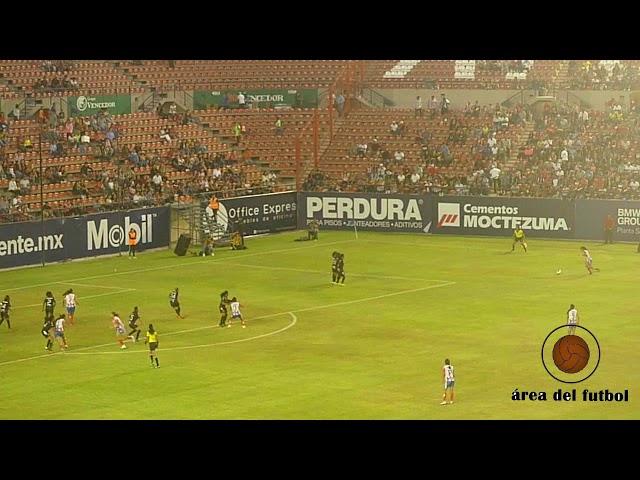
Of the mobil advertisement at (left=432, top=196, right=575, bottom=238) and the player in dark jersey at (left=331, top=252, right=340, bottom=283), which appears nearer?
the player in dark jersey at (left=331, top=252, right=340, bottom=283)

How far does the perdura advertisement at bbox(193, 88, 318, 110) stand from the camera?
3410 inches

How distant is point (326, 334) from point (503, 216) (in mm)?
26472

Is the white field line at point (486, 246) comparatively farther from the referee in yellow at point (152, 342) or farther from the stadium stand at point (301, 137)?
the referee in yellow at point (152, 342)

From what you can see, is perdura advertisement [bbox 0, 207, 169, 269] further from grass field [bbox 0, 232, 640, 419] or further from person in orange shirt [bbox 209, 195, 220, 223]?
person in orange shirt [bbox 209, 195, 220, 223]

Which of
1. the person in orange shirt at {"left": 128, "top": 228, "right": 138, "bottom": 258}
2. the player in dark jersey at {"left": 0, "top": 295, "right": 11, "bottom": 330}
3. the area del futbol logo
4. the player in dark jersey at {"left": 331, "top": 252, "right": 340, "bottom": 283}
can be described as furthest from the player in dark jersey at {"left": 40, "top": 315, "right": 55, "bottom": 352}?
the area del futbol logo

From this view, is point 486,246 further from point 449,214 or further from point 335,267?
point 335,267

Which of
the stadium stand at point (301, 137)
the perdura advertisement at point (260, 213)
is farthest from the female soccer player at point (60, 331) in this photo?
the perdura advertisement at point (260, 213)

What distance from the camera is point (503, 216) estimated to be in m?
71.8

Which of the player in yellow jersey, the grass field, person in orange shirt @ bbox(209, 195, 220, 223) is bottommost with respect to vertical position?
the grass field

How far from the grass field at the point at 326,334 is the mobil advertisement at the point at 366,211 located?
4708 mm

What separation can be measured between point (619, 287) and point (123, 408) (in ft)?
84.8

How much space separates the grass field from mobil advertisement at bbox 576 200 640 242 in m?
1.39

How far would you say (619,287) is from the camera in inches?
2203

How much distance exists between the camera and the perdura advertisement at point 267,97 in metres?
86.6
